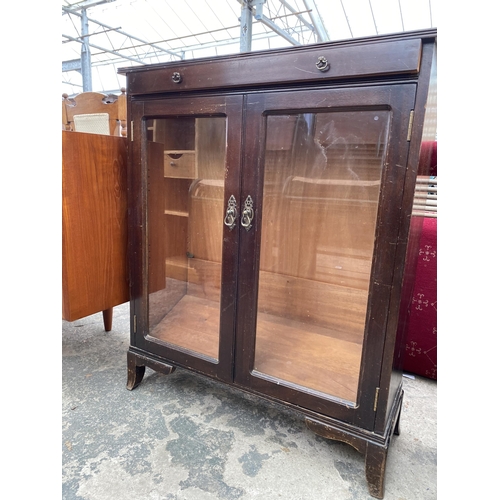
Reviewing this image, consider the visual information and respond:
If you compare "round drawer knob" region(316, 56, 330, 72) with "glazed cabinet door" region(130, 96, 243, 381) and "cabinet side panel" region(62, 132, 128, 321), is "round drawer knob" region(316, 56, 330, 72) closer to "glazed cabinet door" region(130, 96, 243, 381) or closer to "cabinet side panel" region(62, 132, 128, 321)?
"glazed cabinet door" region(130, 96, 243, 381)

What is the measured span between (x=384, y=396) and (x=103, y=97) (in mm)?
2087

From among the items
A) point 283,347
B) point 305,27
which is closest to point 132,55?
point 305,27

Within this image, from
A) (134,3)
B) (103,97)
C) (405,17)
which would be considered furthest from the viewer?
(134,3)

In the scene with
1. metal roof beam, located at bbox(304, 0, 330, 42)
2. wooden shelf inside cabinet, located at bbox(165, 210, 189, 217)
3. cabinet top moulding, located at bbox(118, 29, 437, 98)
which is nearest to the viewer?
cabinet top moulding, located at bbox(118, 29, 437, 98)

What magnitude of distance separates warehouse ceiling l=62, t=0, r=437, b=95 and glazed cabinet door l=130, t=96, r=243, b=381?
12.0ft

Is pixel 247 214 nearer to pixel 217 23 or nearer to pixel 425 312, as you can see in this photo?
pixel 425 312

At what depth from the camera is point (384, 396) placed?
37.4 inches

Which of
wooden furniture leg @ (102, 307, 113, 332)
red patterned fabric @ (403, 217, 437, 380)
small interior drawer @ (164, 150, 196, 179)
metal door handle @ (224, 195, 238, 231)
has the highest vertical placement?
small interior drawer @ (164, 150, 196, 179)

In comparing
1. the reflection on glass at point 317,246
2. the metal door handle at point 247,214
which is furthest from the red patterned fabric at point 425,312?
the metal door handle at point 247,214

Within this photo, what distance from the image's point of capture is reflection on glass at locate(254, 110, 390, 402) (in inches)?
44.4

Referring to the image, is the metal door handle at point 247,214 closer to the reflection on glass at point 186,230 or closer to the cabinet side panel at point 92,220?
the reflection on glass at point 186,230

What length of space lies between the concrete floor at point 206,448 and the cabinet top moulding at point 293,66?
3.73 ft

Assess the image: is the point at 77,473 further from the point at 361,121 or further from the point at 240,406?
the point at 361,121

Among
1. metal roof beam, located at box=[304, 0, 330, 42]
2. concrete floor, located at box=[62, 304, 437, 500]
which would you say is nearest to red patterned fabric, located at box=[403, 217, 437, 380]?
concrete floor, located at box=[62, 304, 437, 500]
